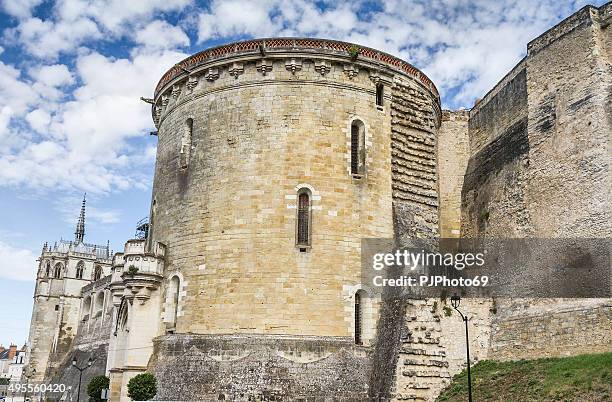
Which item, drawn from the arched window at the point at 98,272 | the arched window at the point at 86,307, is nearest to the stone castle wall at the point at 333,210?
the arched window at the point at 86,307

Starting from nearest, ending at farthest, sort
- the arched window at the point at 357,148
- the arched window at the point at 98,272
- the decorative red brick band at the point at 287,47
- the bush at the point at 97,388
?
1. the arched window at the point at 357,148
2. the decorative red brick band at the point at 287,47
3. the bush at the point at 97,388
4. the arched window at the point at 98,272

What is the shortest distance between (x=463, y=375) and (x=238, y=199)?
28.6 ft

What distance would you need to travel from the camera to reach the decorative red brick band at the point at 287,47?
2100cm

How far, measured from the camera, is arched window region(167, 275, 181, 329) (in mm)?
20469

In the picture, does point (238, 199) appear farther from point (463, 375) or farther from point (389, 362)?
point (463, 375)

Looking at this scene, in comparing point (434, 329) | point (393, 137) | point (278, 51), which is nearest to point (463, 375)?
point (434, 329)

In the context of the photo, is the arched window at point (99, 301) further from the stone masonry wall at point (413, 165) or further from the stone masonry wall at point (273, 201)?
the stone masonry wall at point (413, 165)

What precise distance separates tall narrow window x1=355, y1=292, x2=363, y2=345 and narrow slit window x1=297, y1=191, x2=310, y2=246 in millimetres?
2388

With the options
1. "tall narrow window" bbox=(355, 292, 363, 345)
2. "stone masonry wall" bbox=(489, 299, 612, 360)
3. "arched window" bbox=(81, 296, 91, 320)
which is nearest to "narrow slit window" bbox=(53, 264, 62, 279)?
"arched window" bbox=(81, 296, 91, 320)

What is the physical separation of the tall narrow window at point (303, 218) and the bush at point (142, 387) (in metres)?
6.33

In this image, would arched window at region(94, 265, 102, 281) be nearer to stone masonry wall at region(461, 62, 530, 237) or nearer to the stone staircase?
stone masonry wall at region(461, 62, 530, 237)

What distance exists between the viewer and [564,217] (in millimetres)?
18344

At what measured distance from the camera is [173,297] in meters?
20.6

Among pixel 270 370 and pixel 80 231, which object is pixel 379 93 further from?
pixel 80 231
